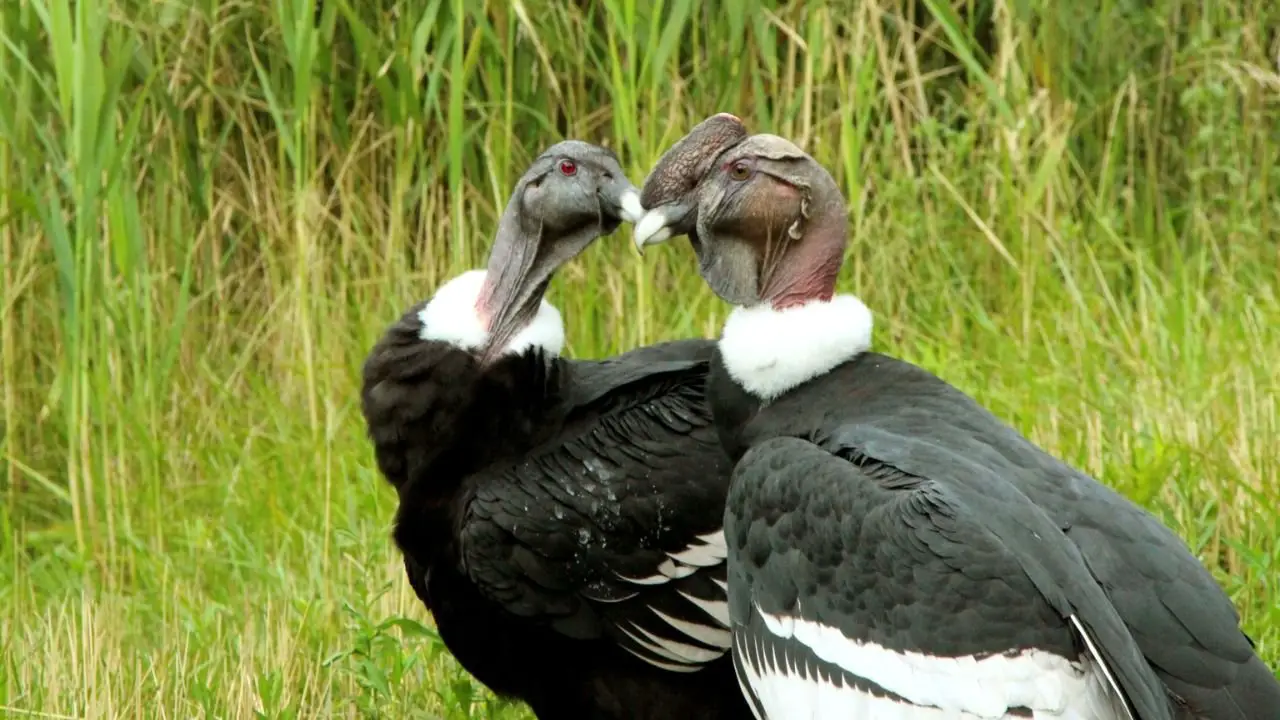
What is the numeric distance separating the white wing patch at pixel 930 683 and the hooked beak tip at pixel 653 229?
909 millimetres

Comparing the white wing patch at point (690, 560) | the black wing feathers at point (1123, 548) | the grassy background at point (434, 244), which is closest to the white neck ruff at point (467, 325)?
the white wing patch at point (690, 560)

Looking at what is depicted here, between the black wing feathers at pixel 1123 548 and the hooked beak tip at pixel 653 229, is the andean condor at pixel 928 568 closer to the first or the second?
the black wing feathers at pixel 1123 548

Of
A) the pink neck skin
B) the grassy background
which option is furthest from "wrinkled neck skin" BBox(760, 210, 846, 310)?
the grassy background

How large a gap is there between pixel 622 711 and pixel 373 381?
35.3 inches

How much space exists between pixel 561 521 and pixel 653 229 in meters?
0.62

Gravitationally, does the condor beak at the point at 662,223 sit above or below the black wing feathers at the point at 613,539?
above

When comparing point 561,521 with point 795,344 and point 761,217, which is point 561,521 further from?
point 761,217

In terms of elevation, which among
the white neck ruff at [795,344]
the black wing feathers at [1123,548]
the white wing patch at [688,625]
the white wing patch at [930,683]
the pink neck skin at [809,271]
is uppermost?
the pink neck skin at [809,271]

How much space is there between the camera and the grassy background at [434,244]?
15.3 ft

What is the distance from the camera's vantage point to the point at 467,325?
4004mm

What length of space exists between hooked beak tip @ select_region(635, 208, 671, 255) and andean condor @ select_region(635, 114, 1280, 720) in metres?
0.28

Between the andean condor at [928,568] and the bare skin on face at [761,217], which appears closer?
the andean condor at [928,568]

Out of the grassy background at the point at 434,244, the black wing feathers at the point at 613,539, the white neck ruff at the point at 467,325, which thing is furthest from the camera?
the grassy background at the point at 434,244

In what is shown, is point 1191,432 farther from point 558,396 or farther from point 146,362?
point 146,362
